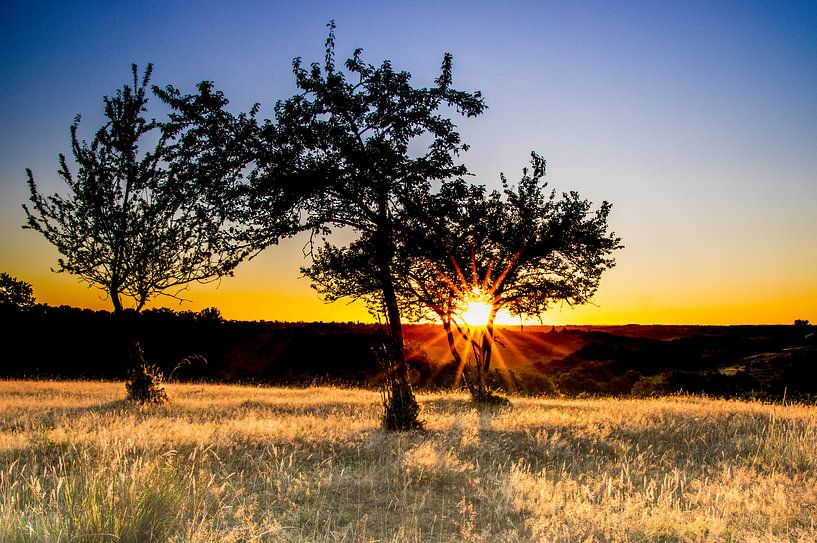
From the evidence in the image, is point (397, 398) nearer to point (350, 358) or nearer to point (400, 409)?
point (400, 409)

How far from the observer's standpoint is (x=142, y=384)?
15102mm

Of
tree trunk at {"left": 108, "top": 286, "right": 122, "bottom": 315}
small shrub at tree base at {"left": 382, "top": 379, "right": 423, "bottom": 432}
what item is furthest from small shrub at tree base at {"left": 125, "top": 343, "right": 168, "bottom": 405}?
small shrub at tree base at {"left": 382, "top": 379, "right": 423, "bottom": 432}

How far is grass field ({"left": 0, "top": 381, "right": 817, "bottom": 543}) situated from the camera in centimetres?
470

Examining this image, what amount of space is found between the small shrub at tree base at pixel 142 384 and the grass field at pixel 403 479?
1745mm

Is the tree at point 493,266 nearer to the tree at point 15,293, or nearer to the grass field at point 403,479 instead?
the grass field at point 403,479

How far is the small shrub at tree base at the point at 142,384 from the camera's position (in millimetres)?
15000

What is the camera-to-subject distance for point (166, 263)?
589 inches

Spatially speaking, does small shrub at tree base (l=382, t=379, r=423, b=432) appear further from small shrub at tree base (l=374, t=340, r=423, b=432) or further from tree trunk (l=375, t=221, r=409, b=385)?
tree trunk (l=375, t=221, r=409, b=385)

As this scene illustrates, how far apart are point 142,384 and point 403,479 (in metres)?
11.4

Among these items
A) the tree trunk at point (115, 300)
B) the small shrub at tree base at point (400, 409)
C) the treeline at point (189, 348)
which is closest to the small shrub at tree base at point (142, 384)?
the tree trunk at point (115, 300)

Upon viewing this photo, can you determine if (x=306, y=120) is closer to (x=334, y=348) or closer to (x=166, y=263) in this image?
(x=166, y=263)

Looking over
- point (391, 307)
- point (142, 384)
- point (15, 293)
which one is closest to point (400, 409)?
point (391, 307)

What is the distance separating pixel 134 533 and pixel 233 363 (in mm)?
37072

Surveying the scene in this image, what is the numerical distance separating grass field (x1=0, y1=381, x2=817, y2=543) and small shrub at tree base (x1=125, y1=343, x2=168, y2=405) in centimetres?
175
